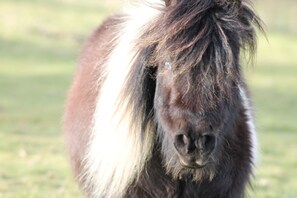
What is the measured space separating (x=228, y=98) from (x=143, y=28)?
2.34 ft

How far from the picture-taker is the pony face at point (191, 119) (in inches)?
165

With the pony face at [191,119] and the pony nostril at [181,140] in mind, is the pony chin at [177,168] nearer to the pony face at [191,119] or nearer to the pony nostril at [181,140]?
the pony face at [191,119]

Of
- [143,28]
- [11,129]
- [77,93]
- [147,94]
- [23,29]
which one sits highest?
[143,28]

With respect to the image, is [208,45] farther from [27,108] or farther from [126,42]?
[27,108]

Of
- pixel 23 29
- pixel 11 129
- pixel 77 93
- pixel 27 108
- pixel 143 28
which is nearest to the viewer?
pixel 143 28

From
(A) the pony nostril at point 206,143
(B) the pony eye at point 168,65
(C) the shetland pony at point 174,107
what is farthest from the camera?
(B) the pony eye at point 168,65

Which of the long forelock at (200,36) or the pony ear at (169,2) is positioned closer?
the long forelock at (200,36)

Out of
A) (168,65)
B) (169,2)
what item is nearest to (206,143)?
(168,65)

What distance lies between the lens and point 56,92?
17016 mm

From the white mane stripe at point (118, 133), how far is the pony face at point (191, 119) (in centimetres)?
20

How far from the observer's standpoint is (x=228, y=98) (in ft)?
14.6

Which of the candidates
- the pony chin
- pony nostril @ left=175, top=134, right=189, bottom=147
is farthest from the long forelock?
the pony chin

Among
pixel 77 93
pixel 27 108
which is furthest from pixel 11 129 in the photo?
pixel 77 93

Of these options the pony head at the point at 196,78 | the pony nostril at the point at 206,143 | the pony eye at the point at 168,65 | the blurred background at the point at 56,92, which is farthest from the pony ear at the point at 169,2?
the pony nostril at the point at 206,143
